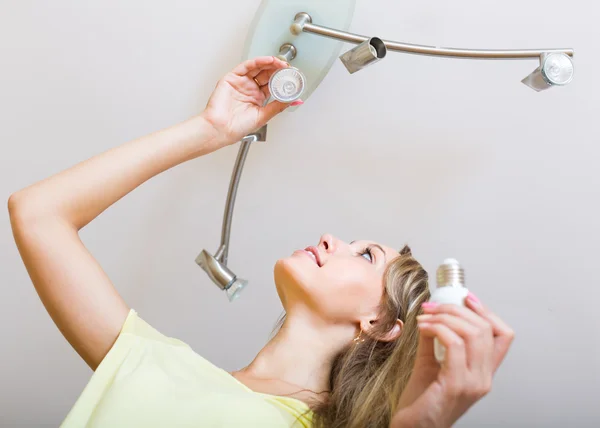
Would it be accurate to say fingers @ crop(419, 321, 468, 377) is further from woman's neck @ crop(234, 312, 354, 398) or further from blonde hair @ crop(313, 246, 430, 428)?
woman's neck @ crop(234, 312, 354, 398)

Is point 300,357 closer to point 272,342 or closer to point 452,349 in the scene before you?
point 272,342

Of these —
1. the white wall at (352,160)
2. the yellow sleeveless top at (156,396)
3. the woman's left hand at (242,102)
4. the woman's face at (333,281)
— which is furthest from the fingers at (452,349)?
the white wall at (352,160)

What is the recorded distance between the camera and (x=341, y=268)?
1.32m

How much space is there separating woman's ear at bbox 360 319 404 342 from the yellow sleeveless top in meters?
0.26

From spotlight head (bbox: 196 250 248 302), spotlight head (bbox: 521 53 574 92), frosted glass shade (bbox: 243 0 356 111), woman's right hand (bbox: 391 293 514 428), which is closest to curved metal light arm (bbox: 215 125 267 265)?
spotlight head (bbox: 196 250 248 302)

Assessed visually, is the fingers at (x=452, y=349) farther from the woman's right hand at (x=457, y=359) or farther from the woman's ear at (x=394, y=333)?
the woman's ear at (x=394, y=333)

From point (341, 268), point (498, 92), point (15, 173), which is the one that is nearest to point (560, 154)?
point (498, 92)

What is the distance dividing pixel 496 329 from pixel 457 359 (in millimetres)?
67

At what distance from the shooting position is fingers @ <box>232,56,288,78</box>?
1290 millimetres

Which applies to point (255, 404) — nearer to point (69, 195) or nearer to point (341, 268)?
point (341, 268)

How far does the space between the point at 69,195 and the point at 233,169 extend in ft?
1.57

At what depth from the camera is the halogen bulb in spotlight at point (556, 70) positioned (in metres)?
1.21

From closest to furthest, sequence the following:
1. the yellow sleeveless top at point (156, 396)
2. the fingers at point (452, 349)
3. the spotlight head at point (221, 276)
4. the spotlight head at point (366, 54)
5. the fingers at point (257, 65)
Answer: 1. the fingers at point (452, 349)
2. the yellow sleeveless top at point (156, 396)
3. the spotlight head at point (366, 54)
4. the fingers at point (257, 65)
5. the spotlight head at point (221, 276)

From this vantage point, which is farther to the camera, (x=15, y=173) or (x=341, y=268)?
(x=15, y=173)
